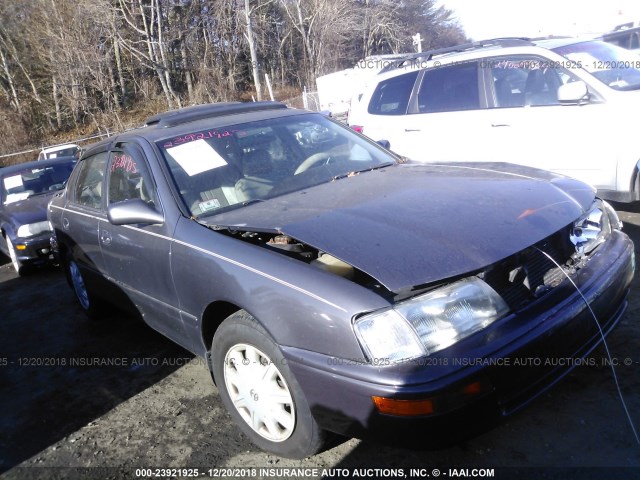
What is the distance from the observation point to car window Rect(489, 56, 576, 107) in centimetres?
557

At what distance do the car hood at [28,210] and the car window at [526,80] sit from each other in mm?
6021

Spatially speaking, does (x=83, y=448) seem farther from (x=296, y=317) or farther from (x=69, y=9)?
(x=69, y=9)

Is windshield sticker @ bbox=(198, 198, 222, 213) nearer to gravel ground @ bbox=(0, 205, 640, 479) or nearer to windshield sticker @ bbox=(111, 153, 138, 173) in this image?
windshield sticker @ bbox=(111, 153, 138, 173)

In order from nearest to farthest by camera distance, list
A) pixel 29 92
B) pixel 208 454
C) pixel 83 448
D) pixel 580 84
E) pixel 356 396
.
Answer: pixel 356 396
pixel 208 454
pixel 83 448
pixel 580 84
pixel 29 92

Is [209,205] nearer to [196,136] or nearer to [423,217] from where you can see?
[196,136]

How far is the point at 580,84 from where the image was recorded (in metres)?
5.22

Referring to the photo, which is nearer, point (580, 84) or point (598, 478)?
point (598, 478)

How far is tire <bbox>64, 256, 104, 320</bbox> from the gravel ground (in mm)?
267

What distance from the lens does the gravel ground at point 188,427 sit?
8.26 feet

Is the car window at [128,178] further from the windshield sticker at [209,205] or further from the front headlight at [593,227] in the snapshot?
the front headlight at [593,227]

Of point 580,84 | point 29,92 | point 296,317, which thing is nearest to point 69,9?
point 29,92

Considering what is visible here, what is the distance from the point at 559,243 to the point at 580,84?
3.25 meters

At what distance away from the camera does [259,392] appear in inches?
105

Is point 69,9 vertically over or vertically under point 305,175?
over
